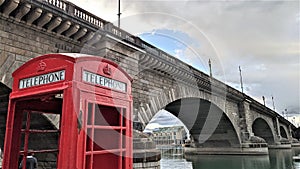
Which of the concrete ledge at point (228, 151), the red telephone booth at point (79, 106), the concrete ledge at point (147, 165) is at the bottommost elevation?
the concrete ledge at point (228, 151)

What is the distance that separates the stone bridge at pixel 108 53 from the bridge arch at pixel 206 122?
0.44 ft

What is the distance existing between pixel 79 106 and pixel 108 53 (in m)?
8.31

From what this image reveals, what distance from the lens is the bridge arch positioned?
25.0 meters

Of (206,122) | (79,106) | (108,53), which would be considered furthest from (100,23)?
(206,122)

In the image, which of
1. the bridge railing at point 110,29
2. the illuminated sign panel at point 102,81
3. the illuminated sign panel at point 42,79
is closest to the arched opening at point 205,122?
the bridge railing at point 110,29

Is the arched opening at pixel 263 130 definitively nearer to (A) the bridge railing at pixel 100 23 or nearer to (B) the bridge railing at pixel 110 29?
(B) the bridge railing at pixel 110 29

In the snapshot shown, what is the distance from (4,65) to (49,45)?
1.92 m

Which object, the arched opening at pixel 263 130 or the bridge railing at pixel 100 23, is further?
the arched opening at pixel 263 130

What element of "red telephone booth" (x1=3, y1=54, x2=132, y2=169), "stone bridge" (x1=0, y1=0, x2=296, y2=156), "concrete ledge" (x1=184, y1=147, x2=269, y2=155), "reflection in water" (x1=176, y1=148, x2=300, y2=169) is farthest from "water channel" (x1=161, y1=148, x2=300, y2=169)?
"red telephone booth" (x1=3, y1=54, x2=132, y2=169)

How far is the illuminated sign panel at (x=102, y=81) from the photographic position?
2970 millimetres

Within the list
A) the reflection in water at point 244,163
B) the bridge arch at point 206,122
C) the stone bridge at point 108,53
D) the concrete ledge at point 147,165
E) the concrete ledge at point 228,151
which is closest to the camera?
the concrete ledge at point 147,165

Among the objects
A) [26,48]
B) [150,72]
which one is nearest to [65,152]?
[26,48]

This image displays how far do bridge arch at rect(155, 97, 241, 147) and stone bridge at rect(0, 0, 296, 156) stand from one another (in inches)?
5.3

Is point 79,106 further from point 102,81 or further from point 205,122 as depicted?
point 205,122
